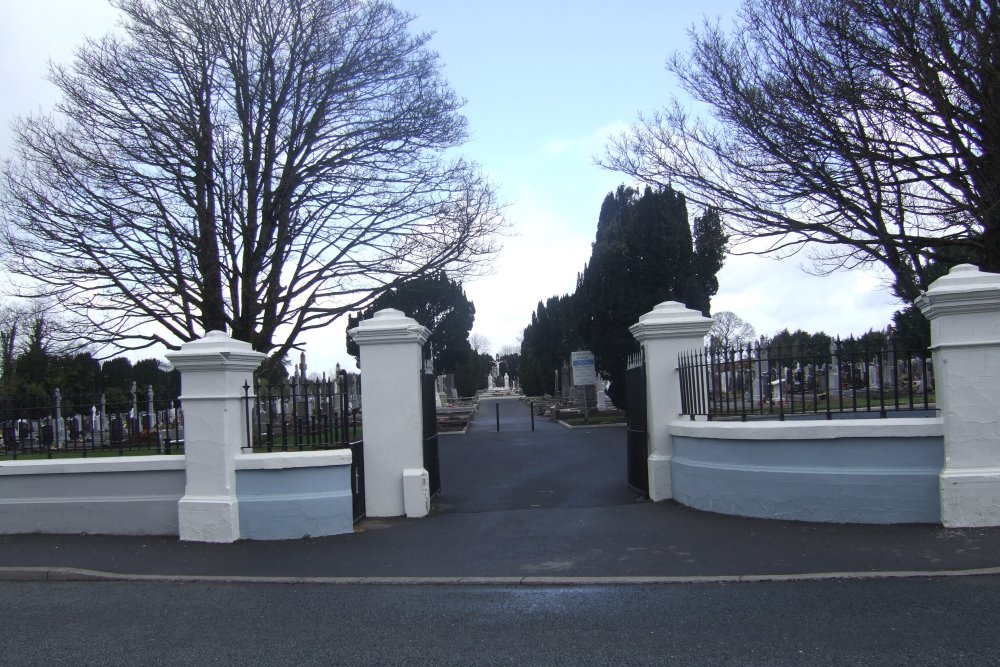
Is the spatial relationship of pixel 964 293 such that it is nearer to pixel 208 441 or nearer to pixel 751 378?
pixel 751 378

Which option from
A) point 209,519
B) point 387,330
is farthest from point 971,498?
point 209,519

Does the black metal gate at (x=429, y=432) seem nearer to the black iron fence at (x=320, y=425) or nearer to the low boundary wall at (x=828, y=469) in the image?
the black iron fence at (x=320, y=425)

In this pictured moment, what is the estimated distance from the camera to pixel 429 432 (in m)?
10.9

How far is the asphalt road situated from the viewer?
482 centimetres

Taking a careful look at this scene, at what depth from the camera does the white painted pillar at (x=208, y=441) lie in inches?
354

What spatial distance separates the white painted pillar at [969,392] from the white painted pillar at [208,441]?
24.2 ft

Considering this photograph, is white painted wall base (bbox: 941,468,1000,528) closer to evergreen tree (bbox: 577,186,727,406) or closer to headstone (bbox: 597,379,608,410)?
evergreen tree (bbox: 577,186,727,406)

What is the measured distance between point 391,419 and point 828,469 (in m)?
5.03

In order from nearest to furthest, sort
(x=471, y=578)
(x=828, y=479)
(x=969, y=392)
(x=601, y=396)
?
(x=471, y=578)
(x=969, y=392)
(x=828, y=479)
(x=601, y=396)

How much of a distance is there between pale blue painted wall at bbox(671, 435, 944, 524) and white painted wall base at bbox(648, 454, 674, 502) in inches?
35.4

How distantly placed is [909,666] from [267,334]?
15.0 metres

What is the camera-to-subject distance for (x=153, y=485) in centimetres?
942

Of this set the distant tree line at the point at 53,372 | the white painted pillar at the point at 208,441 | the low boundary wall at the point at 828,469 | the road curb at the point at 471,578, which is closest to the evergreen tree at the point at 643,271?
the distant tree line at the point at 53,372

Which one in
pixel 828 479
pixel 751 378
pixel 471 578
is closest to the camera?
pixel 471 578
